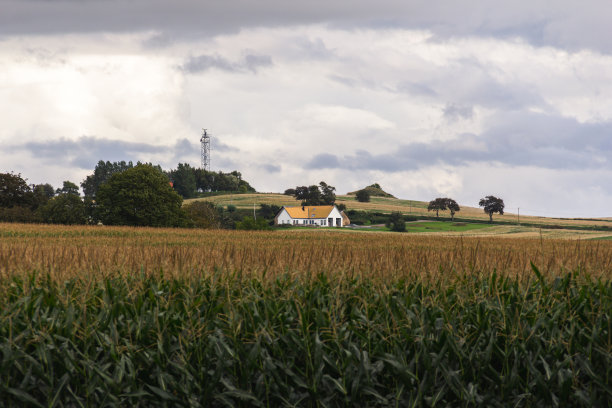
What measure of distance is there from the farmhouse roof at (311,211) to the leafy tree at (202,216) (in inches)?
937

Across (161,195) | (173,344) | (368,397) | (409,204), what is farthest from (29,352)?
(409,204)

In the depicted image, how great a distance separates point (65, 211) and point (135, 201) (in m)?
8.36

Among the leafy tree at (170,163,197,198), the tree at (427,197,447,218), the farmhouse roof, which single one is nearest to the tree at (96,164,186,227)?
the farmhouse roof

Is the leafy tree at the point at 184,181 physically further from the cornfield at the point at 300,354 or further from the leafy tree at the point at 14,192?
the cornfield at the point at 300,354

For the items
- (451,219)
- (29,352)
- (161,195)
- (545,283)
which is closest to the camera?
(29,352)

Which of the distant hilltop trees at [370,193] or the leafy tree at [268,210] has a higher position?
the distant hilltop trees at [370,193]

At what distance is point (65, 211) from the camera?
2255 inches

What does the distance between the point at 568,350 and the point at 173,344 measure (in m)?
4.19

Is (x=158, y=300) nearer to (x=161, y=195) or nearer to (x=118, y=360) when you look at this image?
(x=118, y=360)

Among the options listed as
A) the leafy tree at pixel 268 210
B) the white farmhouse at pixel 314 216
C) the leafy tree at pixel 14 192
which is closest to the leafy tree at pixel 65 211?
the leafy tree at pixel 14 192

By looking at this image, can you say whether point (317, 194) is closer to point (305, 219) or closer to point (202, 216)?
point (305, 219)

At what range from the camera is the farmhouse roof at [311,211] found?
332 ft

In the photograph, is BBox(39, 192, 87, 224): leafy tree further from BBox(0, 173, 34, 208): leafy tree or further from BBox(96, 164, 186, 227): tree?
BBox(0, 173, 34, 208): leafy tree

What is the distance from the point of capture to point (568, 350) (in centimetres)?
553
